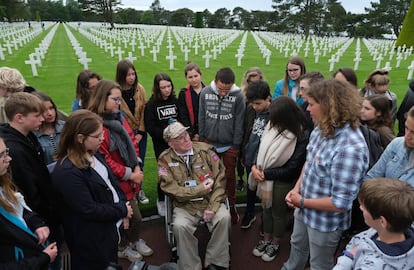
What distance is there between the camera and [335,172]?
7.20ft

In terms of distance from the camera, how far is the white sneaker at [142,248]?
145 inches

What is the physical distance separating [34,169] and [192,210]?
159cm

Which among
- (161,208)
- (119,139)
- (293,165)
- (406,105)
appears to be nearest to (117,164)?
(119,139)

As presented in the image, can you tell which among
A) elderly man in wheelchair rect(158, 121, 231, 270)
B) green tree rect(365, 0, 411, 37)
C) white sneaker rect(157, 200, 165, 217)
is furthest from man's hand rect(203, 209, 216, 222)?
green tree rect(365, 0, 411, 37)

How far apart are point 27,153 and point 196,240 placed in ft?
5.85

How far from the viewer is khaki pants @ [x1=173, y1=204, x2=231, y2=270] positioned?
318 centimetres

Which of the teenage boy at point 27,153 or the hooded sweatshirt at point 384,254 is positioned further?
the teenage boy at point 27,153

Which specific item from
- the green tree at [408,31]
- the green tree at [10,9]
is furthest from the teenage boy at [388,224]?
the green tree at [10,9]

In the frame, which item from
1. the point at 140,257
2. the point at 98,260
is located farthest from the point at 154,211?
the point at 98,260

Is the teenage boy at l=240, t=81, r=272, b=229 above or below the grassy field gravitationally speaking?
above

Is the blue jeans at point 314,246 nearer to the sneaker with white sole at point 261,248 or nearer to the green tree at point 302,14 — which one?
the sneaker with white sole at point 261,248

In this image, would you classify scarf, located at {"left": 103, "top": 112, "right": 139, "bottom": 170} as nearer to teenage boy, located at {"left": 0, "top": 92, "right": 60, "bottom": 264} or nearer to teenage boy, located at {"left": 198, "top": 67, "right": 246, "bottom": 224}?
teenage boy, located at {"left": 0, "top": 92, "right": 60, "bottom": 264}

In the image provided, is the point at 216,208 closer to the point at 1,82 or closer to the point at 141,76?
the point at 1,82

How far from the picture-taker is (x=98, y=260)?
107 inches
